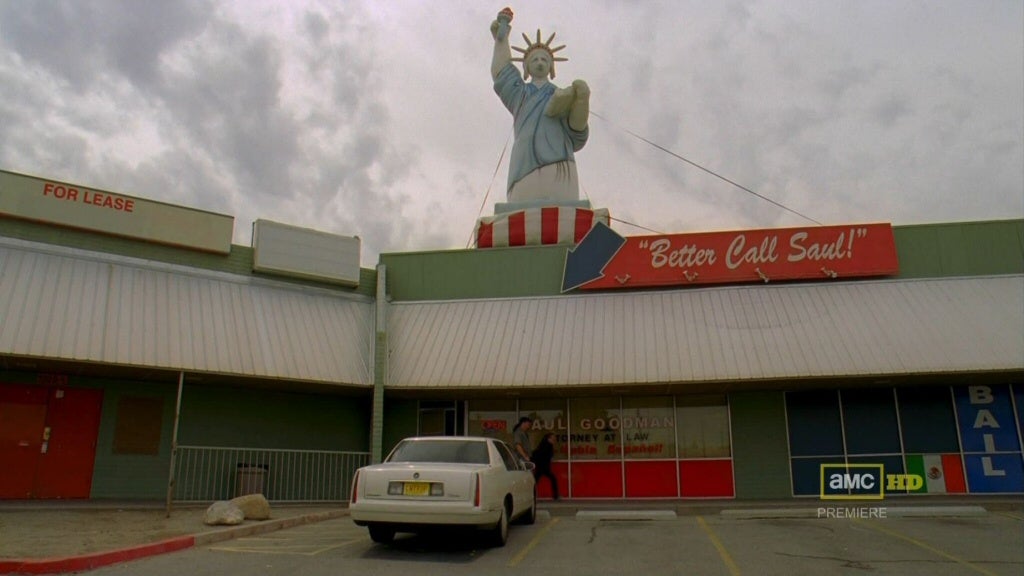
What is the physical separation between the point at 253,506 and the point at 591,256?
32.8 feet

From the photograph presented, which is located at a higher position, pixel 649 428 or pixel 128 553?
pixel 649 428

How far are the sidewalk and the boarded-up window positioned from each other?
1616mm

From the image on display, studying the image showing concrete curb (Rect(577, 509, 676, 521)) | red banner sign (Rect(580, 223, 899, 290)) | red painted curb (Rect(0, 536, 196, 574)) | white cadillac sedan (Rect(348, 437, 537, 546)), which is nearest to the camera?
red painted curb (Rect(0, 536, 196, 574))

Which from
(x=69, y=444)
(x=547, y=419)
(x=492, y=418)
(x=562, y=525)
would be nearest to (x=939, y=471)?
(x=547, y=419)

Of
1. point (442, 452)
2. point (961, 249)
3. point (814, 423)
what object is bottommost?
point (442, 452)

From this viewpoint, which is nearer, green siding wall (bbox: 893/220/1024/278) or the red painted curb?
the red painted curb

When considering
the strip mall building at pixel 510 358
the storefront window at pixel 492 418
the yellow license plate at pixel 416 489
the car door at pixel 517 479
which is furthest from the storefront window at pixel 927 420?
the yellow license plate at pixel 416 489

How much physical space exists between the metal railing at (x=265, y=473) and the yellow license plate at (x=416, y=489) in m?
7.43

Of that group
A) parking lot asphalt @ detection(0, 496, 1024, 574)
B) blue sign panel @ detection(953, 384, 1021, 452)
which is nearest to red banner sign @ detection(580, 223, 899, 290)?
blue sign panel @ detection(953, 384, 1021, 452)

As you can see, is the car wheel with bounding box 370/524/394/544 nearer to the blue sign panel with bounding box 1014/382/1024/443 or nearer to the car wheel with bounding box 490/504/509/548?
the car wheel with bounding box 490/504/509/548

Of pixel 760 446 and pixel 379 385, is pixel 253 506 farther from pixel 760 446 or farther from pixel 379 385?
pixel 760 446

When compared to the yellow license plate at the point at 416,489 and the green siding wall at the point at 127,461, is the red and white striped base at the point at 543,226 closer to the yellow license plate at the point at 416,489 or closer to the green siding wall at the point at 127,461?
the green siding wall at the point at 127,461

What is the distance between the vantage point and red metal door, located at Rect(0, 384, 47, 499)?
14188 millimetres

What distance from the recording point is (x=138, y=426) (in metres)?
15.8
